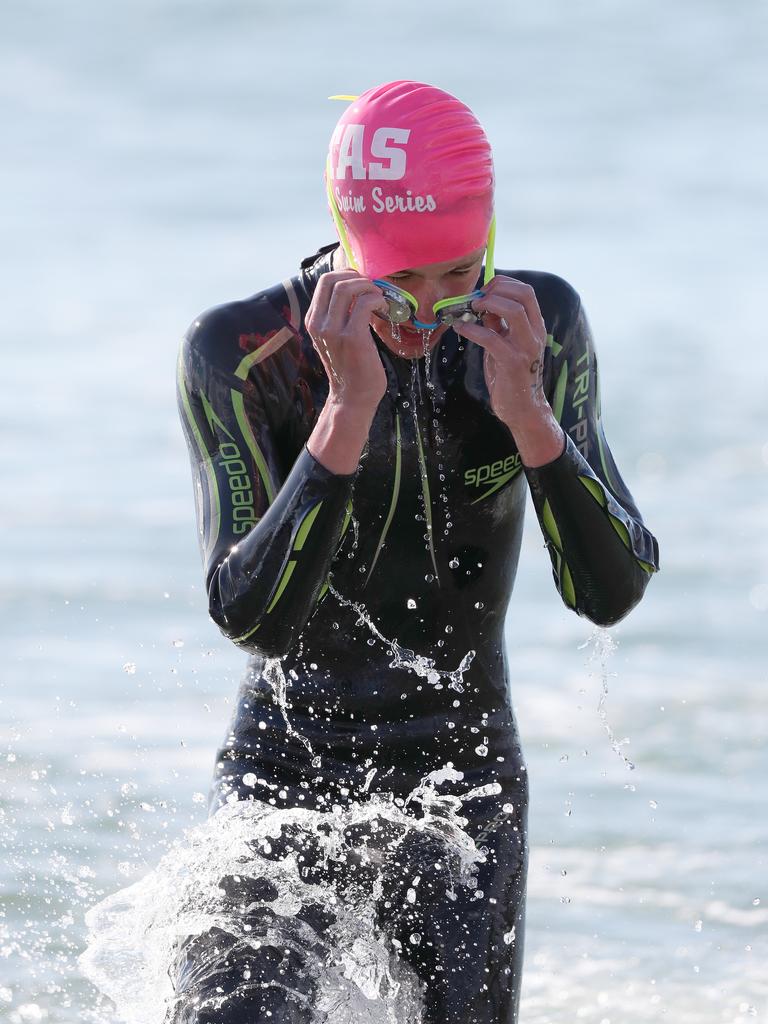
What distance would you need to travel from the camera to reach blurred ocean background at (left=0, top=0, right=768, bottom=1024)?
716 centimetres

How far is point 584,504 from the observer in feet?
12.2

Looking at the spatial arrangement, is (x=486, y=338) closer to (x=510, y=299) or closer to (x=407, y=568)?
(x=510, y=299)

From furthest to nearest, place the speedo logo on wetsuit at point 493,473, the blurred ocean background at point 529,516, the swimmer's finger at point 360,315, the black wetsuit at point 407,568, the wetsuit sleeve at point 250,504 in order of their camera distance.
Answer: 1. the blurred ocean background at point 529,516
2. the speedo logo on wetsuit at point 493,473
3. the black wetsuit at point 407,568
4. the wetsuit sleeve at point 250,504
5. the swimmer's finger at point 360,315

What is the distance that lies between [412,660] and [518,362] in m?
0.80

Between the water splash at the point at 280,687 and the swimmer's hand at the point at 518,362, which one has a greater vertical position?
the swimmer's hand at the point at 518,362

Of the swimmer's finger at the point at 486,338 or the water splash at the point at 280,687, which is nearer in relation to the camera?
the swimmer's finger at the point at 486,338

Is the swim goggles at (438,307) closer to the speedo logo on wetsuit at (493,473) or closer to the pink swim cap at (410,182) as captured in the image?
the pink swim cap at (410,182)

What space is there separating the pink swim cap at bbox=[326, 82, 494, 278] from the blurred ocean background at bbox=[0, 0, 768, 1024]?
1.70 m

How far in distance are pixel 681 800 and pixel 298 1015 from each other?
15.2 ft

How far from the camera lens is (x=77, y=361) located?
14719 mm

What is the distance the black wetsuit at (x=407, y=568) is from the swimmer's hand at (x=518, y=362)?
6cm

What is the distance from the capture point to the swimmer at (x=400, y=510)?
363 cm

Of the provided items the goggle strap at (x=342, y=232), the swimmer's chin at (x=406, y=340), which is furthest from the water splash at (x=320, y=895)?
the goggle strap at (x=342, y=232)

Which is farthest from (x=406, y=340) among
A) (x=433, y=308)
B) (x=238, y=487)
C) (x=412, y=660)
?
(x=412, y=660)
